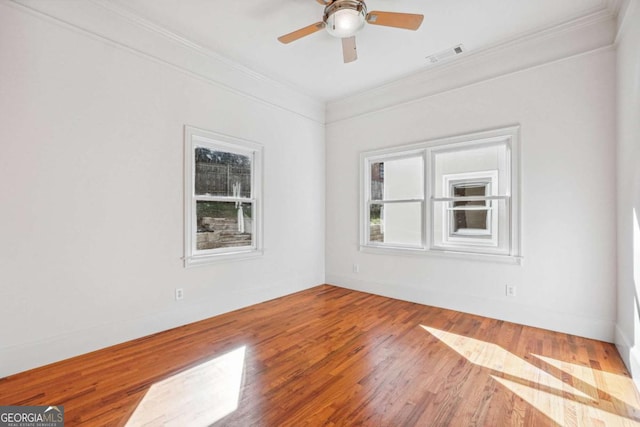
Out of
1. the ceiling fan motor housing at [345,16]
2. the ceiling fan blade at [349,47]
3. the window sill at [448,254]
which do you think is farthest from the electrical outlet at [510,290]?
the ceiling fan motor housing at [345,16]

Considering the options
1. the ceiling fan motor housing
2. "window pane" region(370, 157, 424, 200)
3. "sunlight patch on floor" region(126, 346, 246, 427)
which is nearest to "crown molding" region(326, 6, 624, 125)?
"window pane" region(370, 157, 424, 200)

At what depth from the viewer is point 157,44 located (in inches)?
118

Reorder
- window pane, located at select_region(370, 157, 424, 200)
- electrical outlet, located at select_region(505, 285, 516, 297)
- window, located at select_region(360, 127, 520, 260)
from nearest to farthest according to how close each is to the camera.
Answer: electrical outlet, located at select_region(505, 285, 516, 297), window, located at select_region(360, 127, 520, 260), window pane, located at select_region(370, 157, 424, 200)

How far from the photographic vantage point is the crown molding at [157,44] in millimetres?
2449

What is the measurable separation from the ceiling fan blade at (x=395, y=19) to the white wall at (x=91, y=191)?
6.72 ft

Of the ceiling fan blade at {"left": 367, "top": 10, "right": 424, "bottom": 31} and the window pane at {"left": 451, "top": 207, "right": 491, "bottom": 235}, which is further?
the window pane at {"left": 451, "top": 207, "right": 491, "bottom": 235}

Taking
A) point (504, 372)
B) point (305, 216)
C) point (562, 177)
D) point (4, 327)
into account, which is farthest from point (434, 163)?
Result: point (4, 327)

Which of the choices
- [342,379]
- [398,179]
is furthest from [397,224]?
[342,379]

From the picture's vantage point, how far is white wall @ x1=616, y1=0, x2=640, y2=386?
2154 mm

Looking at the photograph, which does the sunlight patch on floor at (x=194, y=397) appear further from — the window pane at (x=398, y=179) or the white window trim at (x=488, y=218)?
the window pane at (x=398, y=179)

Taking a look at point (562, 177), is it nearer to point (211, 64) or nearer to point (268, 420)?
point (268, 420)

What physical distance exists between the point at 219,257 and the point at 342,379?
6.84 ft

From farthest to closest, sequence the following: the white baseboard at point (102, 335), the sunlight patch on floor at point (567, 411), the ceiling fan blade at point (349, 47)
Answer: the ceiling fan blade at point (349, 47) → the white baseboard at point (102, 335) → the sunlight patch on floor at point (567, 411)

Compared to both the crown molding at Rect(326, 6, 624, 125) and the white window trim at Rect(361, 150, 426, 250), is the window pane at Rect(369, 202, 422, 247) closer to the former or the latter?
the white window trim at Rect(361, 150, 426, 250)
